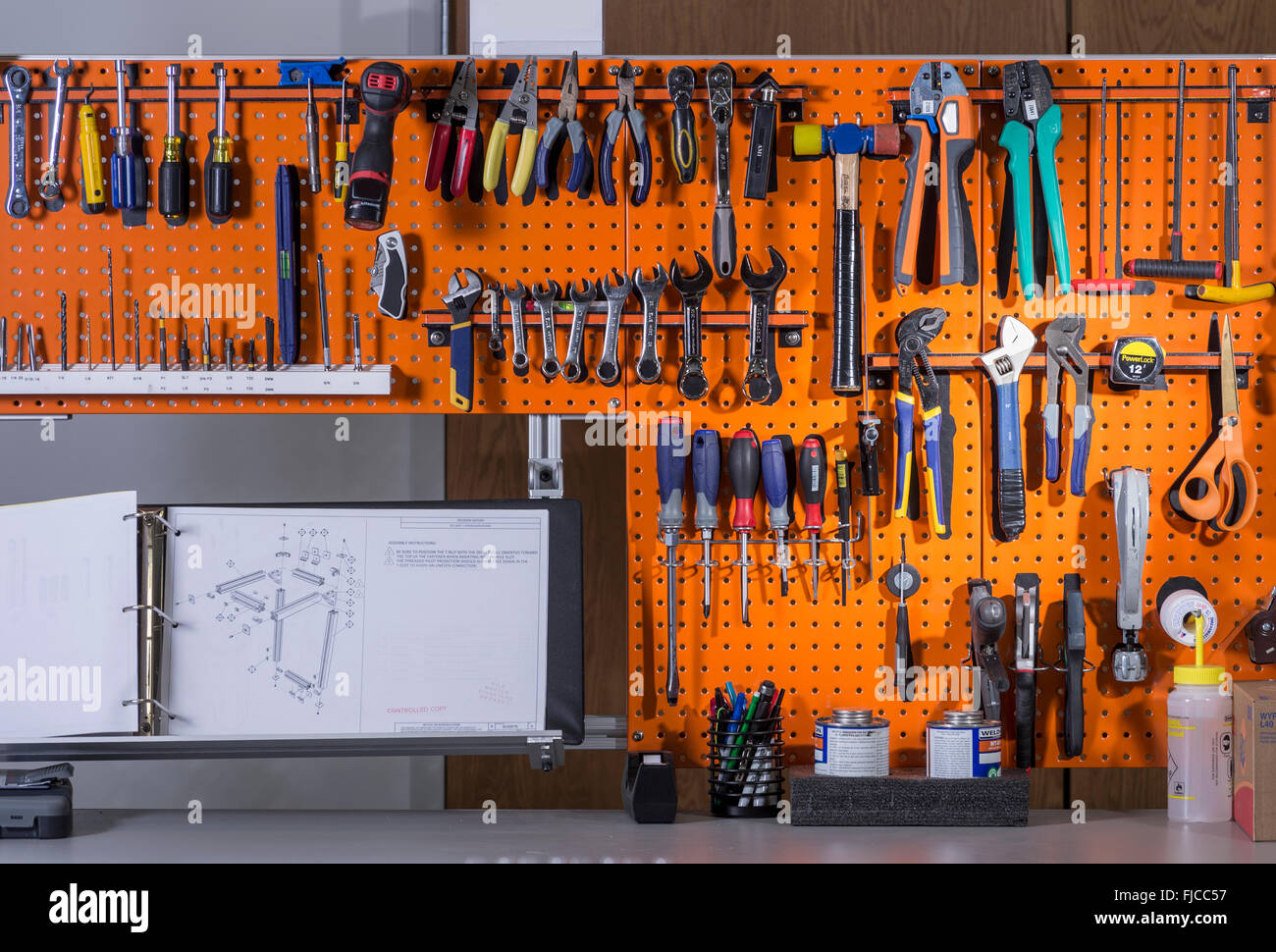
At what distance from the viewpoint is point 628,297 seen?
2.04m

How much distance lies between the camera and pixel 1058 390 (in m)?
2.01

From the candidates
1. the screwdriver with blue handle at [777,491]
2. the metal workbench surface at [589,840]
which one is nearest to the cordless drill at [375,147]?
the screwdriver with blue handle at [777,491]

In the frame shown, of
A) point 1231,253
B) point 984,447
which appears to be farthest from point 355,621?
point 1231,253

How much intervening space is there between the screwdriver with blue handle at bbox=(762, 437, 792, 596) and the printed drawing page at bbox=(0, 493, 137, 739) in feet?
3.54

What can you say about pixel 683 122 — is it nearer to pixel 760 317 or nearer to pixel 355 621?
pixel 760 317

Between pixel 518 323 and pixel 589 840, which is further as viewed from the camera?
pixel 518 323

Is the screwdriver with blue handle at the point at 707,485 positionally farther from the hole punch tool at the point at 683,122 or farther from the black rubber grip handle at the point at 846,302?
the hole punch tool at the point at 683,122

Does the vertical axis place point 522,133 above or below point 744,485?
above

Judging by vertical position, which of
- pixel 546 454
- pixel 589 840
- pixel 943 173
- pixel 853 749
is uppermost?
pixel 943 173

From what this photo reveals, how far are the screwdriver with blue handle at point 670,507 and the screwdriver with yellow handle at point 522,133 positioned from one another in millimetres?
513

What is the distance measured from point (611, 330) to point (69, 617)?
1035 millimetres
